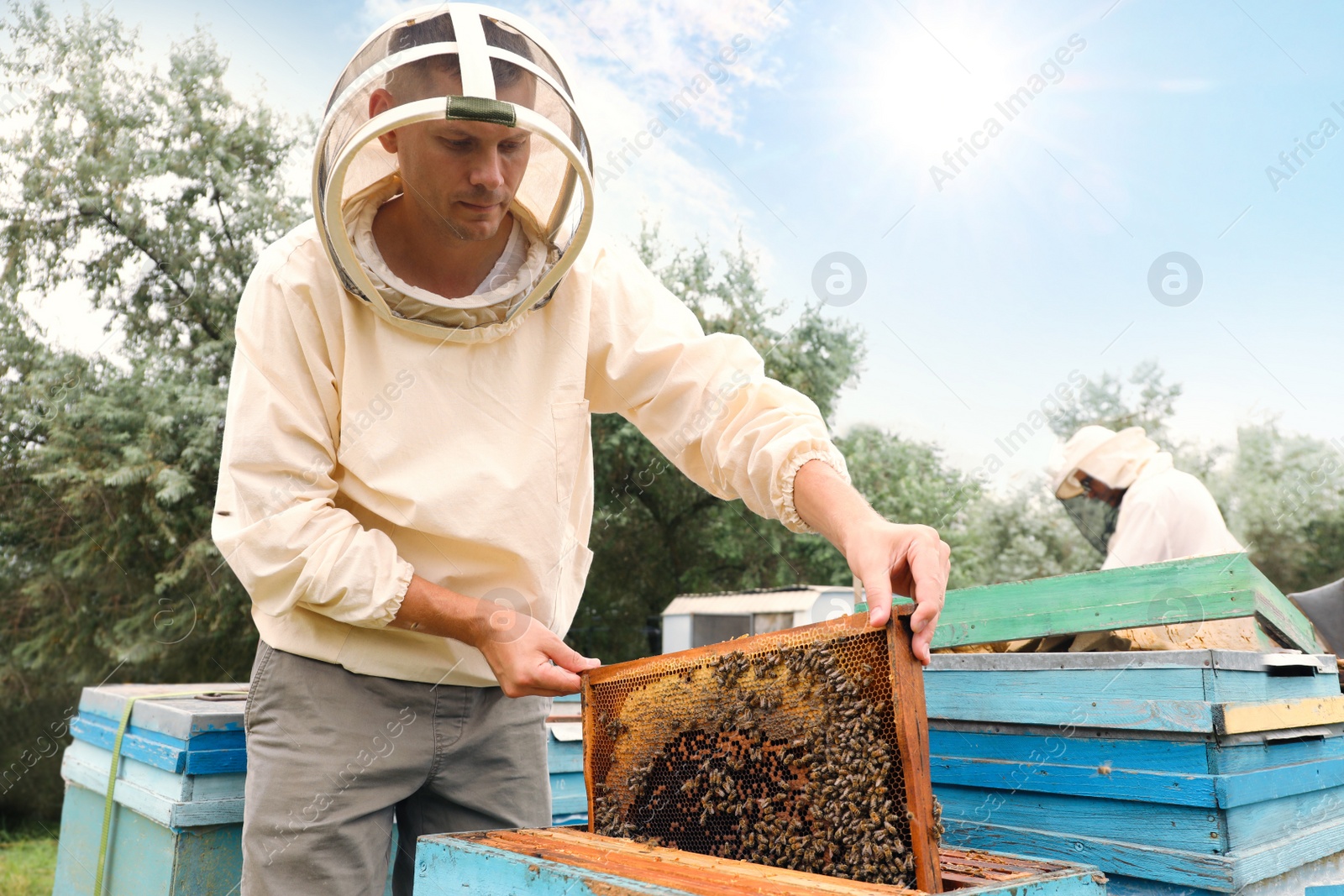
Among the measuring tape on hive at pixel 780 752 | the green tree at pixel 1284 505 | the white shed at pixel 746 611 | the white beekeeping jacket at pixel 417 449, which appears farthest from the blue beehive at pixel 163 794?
the green tree at pixel 1284 505

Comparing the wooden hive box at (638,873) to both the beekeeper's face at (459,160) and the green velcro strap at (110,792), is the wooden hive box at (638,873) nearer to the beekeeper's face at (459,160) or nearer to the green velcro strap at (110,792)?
the beekeeper's face at (459,160)

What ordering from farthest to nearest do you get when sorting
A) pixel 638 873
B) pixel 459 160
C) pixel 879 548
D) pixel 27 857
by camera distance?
pixel 27 857, pixel 459 160, pixel 879 548, pixel 638 873

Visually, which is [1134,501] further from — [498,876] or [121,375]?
[121,375]

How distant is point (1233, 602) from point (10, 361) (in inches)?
413

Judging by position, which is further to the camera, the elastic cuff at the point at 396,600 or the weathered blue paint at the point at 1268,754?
the weathered blue paint at the point at 1268,754

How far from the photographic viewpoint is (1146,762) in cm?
229

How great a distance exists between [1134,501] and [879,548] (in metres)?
4.47

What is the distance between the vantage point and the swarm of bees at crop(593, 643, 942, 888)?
1.56 m

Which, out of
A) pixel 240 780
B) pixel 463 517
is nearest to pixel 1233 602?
pixel 463 517

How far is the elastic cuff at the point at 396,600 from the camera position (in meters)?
2.04

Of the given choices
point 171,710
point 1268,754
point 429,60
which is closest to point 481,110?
point 429,60

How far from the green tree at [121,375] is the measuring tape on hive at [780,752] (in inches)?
318

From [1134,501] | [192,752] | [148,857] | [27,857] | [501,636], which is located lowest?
[27,857]

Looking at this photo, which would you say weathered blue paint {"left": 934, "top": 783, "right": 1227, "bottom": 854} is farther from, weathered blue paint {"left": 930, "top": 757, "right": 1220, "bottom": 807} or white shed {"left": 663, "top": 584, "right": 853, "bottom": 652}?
white shed {"left": 663, "top": 584, "right": 853, "bottom": 652}
